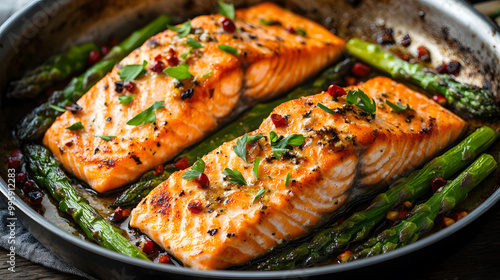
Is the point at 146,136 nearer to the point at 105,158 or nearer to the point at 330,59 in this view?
the point at 105,158

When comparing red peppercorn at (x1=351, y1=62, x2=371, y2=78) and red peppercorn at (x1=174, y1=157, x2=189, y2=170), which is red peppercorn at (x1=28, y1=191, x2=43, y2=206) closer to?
red peppercorn at (x1=174, y1=157, x2=189, y2=170)

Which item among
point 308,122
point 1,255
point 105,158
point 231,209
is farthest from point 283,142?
point 1,255

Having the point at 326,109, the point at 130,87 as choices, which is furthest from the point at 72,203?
the point at 326,109

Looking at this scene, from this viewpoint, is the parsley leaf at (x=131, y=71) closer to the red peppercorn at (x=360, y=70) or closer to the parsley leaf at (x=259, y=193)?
the parsley leaf at (x=259, y=193)

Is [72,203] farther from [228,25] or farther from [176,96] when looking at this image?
[228,25]

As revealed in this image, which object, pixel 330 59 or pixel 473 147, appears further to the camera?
pixel 330 59

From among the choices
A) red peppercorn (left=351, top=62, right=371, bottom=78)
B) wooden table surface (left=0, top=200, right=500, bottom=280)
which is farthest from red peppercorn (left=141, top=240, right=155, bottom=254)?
red peppercorn (left=351, top=62, right=371, bottom=78)
